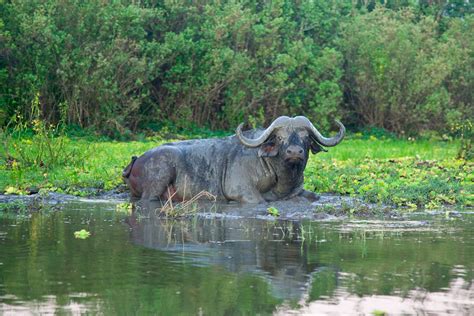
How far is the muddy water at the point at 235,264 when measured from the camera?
22.8ft

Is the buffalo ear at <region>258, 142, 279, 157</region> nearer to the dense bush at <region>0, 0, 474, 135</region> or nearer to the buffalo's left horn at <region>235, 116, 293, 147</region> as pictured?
the buffalo's left horn at <region>235, 116, 293, 147</region>

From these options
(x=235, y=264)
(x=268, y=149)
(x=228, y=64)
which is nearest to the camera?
(x=235, y=264)

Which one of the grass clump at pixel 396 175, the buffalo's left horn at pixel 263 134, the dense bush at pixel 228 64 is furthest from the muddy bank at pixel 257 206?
the dense bush at pixel 228 64

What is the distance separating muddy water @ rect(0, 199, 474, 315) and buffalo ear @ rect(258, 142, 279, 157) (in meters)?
1.49

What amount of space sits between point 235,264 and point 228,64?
57.9 ft

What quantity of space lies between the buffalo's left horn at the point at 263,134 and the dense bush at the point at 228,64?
33.1 ft

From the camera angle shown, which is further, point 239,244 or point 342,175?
point 342,175

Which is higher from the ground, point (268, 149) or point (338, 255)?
point (268, 149)

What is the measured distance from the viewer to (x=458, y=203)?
43.0ft

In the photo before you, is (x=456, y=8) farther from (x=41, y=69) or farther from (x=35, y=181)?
(x=35, y=181)

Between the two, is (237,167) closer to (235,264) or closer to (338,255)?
(338,255)

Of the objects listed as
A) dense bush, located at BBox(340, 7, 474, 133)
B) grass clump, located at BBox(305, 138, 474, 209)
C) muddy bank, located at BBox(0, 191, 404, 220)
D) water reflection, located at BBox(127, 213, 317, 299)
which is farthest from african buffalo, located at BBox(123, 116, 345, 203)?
dense bush, located at BBox(340, 7, 474, 133)

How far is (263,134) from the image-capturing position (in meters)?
13.4

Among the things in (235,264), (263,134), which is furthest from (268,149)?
(235,264)
